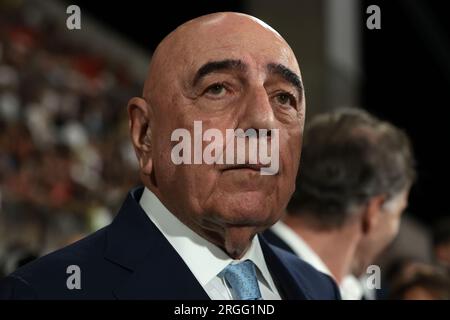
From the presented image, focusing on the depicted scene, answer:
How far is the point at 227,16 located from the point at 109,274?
293 millimetres

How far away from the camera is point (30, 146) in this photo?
13.5 ft

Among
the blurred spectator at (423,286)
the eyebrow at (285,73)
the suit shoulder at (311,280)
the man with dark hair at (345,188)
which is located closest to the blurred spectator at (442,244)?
the blurred spectator at (423,286)

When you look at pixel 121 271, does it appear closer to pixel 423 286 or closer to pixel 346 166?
pixel 346 166

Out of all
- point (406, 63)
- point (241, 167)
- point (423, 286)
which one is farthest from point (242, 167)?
point (406, 63)

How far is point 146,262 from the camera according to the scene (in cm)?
92

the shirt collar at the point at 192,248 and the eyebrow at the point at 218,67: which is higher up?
the eyebrow at the point at 218,67

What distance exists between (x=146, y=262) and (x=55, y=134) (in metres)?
3.77

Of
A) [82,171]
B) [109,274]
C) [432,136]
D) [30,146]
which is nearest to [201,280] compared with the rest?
[109,274]

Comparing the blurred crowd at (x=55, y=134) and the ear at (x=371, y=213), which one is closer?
the ear at (x=371, y=213)

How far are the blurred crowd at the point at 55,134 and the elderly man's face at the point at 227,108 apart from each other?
2304 mm

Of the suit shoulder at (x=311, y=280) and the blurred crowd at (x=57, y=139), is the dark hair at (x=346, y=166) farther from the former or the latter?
the blurred crowd at (x=57, y=139)

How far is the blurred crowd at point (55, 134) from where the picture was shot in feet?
12.3

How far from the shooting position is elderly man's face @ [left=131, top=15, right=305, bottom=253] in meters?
0.85

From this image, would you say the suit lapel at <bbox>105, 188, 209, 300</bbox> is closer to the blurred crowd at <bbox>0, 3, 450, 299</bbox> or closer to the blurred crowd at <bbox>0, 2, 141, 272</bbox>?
the blurred crowd at <bbox>0, 3, 450, 299</bbox>
